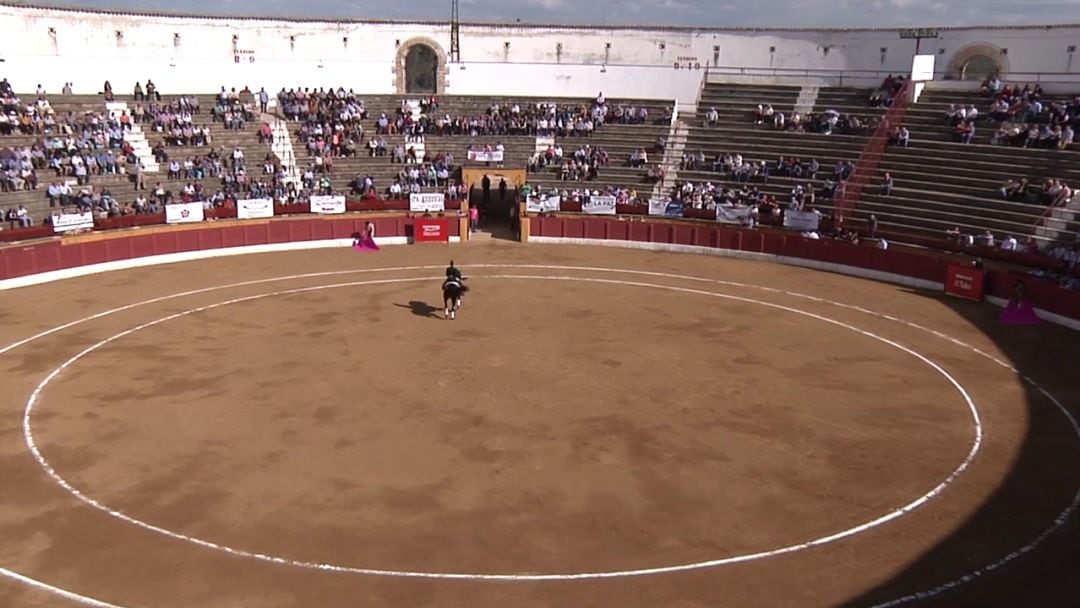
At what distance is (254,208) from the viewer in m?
40.1

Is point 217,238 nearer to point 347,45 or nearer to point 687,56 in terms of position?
point 347,45

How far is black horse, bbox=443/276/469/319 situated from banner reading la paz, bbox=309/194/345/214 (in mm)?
16608

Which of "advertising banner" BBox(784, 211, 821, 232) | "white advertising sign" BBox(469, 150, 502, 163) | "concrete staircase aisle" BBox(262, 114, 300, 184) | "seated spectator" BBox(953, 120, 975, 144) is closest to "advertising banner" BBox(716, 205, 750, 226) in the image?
"advertising banner" BBox(784, 211, 821, 232)

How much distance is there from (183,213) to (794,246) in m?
26.6

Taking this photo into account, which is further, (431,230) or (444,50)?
(444,50)

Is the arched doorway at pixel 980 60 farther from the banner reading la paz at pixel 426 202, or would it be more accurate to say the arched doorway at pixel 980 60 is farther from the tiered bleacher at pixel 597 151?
the banner reading la paz at pixel 426 202

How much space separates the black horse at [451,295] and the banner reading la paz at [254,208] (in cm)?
1694

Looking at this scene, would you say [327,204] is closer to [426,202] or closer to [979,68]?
[426,202]

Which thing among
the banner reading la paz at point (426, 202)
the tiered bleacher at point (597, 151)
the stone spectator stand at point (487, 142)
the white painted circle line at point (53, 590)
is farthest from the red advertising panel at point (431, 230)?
the white painted circle line at point (53, 590)

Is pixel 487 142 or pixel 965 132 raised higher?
pixel 965 132

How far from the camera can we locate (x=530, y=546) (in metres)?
13.7

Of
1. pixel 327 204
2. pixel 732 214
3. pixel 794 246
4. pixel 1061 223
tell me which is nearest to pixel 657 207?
pixel 732 214

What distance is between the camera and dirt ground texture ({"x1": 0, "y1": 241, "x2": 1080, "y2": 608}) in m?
12.9

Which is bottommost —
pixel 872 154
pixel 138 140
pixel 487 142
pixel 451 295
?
pixel 451 295
